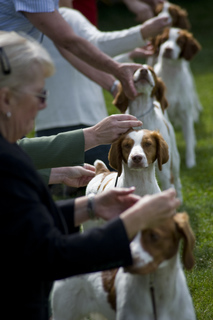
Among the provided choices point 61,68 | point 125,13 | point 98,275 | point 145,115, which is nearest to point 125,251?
point 98,275

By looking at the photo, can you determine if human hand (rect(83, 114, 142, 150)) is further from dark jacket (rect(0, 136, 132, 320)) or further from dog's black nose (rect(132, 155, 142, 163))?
dark jacket (rect(0, 136, 132, 320))

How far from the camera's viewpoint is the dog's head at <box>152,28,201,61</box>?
7.57 metres

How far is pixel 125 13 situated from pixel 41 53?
1825cm

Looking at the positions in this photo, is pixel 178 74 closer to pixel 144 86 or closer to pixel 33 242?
pixel 144 86

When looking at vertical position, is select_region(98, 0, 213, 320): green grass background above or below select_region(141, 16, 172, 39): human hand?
below

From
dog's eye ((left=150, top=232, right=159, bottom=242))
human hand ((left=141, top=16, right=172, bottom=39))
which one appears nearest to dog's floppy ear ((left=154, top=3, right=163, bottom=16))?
human hand ((left=141, top=16, right=172, bottom=39))

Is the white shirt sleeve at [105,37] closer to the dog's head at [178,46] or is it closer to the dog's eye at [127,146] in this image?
the dog's head at [178,46]

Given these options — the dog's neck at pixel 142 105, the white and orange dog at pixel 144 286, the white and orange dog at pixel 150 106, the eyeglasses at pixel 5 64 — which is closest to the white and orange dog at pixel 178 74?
the white and orange dog at pixel 150 106

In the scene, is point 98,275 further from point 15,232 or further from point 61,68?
point 61,68

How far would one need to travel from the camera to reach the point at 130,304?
256 cm

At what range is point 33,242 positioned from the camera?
80.2 inches

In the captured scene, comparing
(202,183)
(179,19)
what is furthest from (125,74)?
(179,19)

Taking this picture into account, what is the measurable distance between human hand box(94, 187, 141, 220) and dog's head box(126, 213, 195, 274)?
18 centimetres

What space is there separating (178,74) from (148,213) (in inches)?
229
